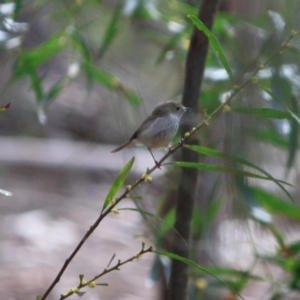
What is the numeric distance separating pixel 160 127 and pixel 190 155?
95 mm

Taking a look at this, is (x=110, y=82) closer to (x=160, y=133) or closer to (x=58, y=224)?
(x=160, y=133)

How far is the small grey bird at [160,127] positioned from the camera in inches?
51.1

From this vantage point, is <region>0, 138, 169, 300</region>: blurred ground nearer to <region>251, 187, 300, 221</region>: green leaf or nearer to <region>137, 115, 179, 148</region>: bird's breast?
<region>251, 187, 300, 221</region>: green leaf

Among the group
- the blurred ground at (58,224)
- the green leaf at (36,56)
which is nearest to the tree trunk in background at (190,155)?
the green leaf at (36,56)

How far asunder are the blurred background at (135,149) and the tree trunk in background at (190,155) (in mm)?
31

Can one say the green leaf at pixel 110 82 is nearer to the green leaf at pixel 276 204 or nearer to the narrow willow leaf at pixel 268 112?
the green leaf at pixel 276 204

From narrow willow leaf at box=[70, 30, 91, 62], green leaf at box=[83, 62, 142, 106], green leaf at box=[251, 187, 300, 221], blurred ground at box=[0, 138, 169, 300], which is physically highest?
narrow willow leaf at box=[70, 30, 91, 62]

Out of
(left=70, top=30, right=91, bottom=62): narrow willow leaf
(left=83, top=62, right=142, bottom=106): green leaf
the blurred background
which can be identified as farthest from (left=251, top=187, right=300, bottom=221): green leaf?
(left=70, top=30, right=91, bottom=62): narrow willow leaf

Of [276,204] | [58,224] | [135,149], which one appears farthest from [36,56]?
[58,224]

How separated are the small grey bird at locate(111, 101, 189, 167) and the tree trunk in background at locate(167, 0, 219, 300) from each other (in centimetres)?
3

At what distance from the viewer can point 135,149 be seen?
175cm

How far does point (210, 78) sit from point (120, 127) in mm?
445

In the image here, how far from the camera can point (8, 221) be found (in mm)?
4195

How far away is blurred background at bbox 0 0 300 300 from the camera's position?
1.26 m
